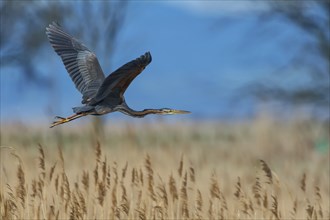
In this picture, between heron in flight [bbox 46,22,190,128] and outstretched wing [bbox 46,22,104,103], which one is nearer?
heron in flight [bbox 46,22,190,128]

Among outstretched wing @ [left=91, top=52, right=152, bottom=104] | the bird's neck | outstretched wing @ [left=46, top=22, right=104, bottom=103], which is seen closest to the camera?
outstretched wing @ [left=91, top=52, right=152, bottom=104]

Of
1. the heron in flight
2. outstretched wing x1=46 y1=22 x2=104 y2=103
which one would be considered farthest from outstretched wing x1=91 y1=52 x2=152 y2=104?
outstretched wing x1=46 y1=22 x2=104 y2=103

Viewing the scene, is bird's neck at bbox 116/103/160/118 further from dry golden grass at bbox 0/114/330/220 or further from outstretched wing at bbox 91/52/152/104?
dry golden grass at bbox 0/114/330/220

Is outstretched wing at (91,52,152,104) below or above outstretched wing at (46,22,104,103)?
below

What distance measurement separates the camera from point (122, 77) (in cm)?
434

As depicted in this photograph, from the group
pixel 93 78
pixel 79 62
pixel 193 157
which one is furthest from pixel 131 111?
pixel 193 157

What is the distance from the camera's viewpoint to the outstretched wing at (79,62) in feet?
17.2

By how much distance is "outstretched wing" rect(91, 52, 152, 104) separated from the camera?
4.23 metres

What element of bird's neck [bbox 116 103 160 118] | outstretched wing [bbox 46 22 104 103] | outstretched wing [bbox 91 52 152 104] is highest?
outstretched wing [bbox 46 22 104 103]

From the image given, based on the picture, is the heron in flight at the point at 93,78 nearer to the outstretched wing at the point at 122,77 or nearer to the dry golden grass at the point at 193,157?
the outstretched wing at the point at 122,77

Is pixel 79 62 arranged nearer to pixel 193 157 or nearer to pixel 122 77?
pixel 122 77

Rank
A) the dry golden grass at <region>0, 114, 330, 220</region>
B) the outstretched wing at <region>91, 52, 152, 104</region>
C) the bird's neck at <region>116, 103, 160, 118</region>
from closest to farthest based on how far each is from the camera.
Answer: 1. the outstretched wing at <region>91, 52, 152, 104</region>
2. the bird's neck at <region>116, 103, 160, 118</region>
3. the dry golden grass at <region>0, 114, 330, 220</region>

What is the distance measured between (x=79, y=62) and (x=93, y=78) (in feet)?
0.92

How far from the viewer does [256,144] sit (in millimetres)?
16516
